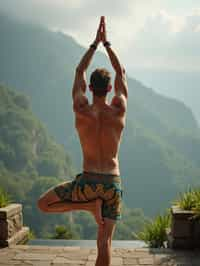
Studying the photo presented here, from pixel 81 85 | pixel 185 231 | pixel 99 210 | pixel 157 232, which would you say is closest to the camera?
pixel 99 210

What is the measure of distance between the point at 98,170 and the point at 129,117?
107576mm

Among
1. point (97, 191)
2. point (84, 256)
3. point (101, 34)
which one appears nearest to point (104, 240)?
point (97, 191)

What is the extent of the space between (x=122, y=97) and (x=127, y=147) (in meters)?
89.0

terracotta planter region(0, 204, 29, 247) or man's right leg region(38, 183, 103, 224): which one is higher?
man's right leg region(38, 183, 103, 224)

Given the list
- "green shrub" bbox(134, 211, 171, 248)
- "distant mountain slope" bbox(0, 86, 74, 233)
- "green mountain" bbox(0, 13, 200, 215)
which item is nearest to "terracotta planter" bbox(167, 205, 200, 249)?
"green shrub" bbox(134, 211, 171, 248)

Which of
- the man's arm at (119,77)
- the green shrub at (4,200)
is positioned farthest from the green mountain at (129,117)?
the man's arm at (119,77)

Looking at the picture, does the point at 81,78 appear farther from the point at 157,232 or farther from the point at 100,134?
the point at 157,232

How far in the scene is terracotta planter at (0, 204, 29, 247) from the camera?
493cm

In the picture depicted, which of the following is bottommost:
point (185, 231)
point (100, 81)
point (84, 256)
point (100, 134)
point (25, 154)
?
point (84, 256)

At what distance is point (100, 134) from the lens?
114 inches

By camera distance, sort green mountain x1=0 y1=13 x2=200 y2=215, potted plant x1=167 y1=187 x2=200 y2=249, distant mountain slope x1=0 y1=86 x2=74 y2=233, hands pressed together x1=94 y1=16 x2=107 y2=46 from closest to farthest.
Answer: hands pressed together x1=94 y1=16 x2=107 y2=46 < potted plant x1=167 y1=187 x2=200 y2=249 < distant mountain slope x1=0 y1=86 x2=74 y2=233 < green mountain x1=0 y1=13 x2=200 y2=215

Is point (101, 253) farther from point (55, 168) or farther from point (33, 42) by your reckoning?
point (33, 42)

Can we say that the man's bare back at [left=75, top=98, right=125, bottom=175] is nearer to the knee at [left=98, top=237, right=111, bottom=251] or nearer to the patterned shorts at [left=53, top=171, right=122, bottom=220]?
the patterned shorts at [left=53, top=171, right=122, bottom=220]

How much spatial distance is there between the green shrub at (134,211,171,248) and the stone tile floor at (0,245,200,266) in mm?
796
